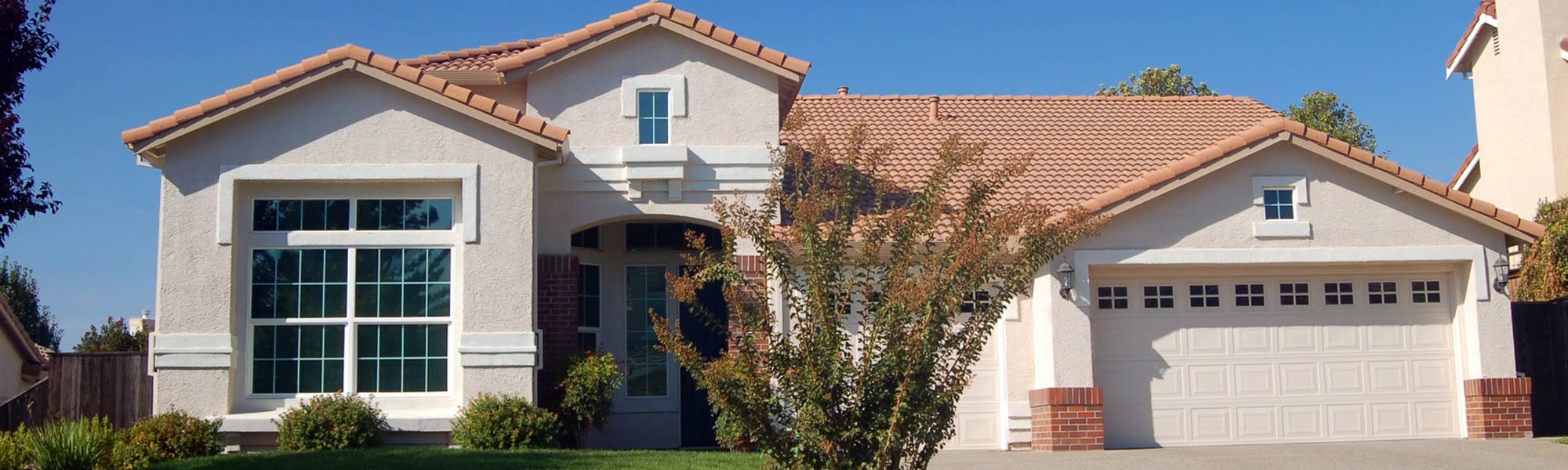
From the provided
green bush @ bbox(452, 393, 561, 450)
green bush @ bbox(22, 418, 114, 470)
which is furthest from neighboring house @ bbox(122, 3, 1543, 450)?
green bush @ bbox(22, 418, 114, 470)

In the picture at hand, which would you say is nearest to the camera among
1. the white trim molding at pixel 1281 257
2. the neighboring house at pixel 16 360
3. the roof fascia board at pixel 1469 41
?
the white trim molding at pixel 1281 257

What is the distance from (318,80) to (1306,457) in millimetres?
10202

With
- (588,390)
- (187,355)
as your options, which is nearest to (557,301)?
(588,390)

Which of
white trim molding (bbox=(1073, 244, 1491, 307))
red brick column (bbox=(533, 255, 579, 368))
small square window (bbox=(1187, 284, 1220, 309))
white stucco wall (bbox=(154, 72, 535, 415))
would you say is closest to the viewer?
white stucco wall (bbox=(154, 72, 535, 415))

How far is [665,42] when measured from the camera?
15.1 meters

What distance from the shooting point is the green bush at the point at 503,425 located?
42.8ft

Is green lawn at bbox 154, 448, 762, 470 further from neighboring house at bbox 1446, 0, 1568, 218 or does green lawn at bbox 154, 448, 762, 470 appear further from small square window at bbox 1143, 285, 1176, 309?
neighboring house at bbox 1446, 0, 1568, 218

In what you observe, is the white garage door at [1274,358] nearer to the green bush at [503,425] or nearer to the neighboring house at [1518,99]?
the green bush at [503,425]

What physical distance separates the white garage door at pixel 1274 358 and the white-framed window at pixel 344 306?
6926 mm

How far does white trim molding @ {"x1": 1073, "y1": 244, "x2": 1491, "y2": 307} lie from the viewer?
48.9 ft

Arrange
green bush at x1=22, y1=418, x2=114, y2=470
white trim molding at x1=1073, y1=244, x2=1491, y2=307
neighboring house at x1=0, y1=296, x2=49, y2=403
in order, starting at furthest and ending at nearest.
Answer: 1. neighboring house at x1=0, y1=296, x2=49, y2=403
2. white trim molding at x1=1073, y1=244, x2=1491, y2=307
3. green bush at x1=22, y1=418, x2=114, y2=470

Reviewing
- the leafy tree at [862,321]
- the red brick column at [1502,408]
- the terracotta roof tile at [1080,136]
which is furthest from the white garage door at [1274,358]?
the leafy tree at [862,321]

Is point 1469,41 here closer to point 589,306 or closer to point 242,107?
point 589,306

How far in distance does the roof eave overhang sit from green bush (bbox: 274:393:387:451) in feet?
9.30
